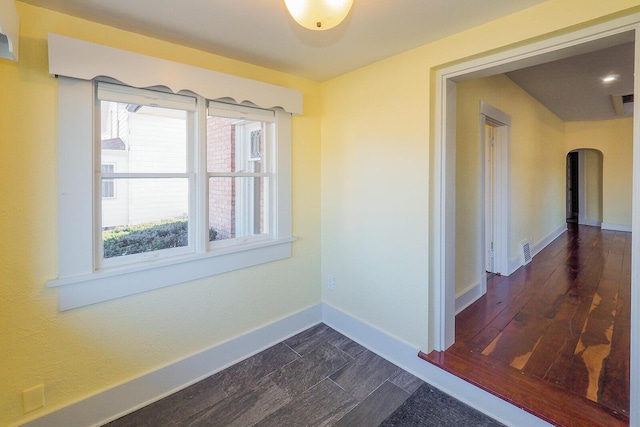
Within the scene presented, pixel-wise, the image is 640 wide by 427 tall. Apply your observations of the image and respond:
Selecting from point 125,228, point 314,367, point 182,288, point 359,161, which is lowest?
point 314,367

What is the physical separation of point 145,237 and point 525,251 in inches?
184

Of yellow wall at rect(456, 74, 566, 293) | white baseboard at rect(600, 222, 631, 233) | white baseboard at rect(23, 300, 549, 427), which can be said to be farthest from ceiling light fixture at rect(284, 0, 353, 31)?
white baseboard at rect(600, 222, 631, 233)

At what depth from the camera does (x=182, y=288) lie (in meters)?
2.08

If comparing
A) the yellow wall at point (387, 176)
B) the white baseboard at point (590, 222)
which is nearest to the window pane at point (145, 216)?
the yellow wall at point (387, 176)

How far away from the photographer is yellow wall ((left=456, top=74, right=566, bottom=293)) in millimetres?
2867

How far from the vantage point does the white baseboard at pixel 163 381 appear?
1.71m

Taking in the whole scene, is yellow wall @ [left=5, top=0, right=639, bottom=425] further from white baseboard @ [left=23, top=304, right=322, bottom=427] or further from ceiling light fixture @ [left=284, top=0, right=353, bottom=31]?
ceiling light fixture @ [left=284, top=0, right=353, bottom=31]

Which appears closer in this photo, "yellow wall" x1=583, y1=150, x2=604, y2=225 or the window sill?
the window sill

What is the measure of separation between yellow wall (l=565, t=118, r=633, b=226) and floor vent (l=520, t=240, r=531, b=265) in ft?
12.9

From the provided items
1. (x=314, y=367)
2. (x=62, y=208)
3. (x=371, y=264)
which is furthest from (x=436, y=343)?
(x=62, y=208)

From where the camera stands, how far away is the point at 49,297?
64.4 inches

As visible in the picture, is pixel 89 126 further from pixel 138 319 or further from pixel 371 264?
pixel 371 264

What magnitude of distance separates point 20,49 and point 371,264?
8.14 feet

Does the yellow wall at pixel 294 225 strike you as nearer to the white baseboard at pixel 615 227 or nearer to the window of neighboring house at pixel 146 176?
the window of neighboring house at pixel 146 176
